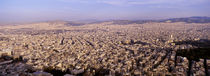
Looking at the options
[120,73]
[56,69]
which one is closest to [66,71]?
[56,69]

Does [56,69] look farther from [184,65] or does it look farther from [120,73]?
[184,65]

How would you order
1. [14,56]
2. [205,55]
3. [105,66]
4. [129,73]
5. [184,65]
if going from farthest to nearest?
1. [14,56]
2. [205,55]
3. [105,66]
4. [184,65]
5. [129,73]

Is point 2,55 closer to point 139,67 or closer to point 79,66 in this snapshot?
point 79,66

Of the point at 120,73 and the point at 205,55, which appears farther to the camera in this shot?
the point at 205,55

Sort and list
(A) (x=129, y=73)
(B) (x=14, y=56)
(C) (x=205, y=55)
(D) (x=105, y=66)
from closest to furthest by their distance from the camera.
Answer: (A) (x=129, y=73)
(D) (x=105, y=66)
(C) (x=205, y=55)
(B) (x=14, y=56)

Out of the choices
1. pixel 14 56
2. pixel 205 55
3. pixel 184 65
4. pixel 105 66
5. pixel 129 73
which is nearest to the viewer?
pixel 129 73

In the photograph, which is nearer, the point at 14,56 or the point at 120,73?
the point at 120,73

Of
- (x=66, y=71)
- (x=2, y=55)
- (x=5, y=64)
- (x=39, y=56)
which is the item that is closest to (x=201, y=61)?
(x=66, y=71)
